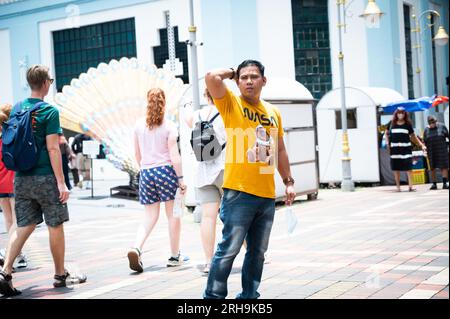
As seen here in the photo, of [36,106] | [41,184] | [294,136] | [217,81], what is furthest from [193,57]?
[217,81]

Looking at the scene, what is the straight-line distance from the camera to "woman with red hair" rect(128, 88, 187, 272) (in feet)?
21.5

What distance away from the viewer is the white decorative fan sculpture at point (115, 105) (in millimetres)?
15531

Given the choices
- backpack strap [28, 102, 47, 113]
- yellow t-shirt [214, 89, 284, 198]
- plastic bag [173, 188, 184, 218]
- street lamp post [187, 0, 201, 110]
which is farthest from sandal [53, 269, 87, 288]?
street lamp post [187, 0, 201, 110]

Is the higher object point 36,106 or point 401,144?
point 36,106

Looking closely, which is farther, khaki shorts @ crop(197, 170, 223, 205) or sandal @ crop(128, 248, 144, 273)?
sandal @ crop(128, 248, 144, 273)

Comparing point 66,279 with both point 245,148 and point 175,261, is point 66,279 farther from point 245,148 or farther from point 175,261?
point 245,148

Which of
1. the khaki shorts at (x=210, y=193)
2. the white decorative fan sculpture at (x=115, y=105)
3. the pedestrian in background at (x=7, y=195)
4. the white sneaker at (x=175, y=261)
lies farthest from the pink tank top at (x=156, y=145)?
the white decorative fan sculpture at (x=115, y=105)

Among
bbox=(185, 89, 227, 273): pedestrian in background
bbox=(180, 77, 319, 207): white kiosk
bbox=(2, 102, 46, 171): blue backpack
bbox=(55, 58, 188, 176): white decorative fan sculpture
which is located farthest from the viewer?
bbox=(55, 58, 188, 176): white decorative fan sculpture

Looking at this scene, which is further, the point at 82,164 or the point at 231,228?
the point at 82,164

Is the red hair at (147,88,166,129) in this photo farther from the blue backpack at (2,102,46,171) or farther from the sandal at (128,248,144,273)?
the blue backpack at (2,102,46,171)

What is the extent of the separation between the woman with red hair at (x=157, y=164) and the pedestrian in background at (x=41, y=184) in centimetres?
109

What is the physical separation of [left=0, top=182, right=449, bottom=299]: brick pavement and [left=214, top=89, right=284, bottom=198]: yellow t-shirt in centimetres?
119

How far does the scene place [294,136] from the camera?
43.4 ft

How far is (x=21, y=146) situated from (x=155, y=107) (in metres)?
1.49
